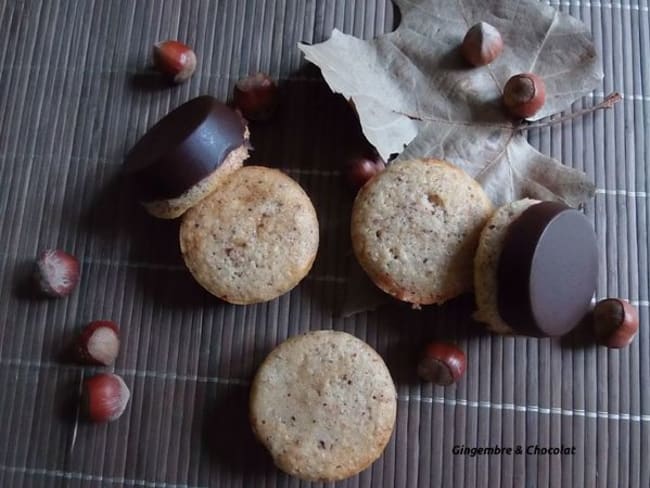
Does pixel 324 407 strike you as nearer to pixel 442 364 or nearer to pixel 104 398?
pixel 442 364

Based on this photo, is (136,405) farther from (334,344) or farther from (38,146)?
(38,146)

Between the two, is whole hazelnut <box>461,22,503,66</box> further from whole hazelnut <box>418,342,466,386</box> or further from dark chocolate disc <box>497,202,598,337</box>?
whole hazelnut <box>418,342,466,386</box>

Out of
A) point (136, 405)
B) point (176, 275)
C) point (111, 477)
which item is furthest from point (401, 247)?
point (111, 477)

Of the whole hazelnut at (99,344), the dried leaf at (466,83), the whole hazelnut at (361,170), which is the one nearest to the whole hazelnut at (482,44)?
the dried leaf at (466,83)

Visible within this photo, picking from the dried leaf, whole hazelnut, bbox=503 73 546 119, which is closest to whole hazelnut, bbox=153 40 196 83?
the dried leaf

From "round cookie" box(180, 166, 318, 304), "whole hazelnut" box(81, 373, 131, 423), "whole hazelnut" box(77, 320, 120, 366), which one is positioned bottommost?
"whole hazelnut" box(81, 373, 131, 423)

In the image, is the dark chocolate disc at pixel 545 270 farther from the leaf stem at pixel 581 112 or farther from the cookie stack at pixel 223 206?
the cookie stack at pixel 223 206
